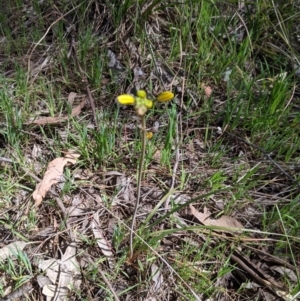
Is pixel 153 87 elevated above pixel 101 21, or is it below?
below

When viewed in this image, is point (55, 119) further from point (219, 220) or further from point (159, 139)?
point (219, 220)

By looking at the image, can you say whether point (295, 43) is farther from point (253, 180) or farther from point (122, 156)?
point (122, 156)

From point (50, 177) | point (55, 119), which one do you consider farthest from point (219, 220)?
point (55, 119)

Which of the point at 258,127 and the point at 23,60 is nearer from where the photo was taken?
the point at 258,127

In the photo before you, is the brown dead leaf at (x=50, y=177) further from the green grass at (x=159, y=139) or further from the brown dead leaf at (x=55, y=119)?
the brown dead leaf at (x=55, y=119)

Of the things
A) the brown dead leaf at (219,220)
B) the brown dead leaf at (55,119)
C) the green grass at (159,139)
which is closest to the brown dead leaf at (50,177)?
the green grass at (159,139)

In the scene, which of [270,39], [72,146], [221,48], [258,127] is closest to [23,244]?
[72,146]

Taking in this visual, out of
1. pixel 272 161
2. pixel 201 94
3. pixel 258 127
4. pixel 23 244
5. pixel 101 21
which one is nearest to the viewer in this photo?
pixel 23 244
